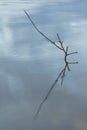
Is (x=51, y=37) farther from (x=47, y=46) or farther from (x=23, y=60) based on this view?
(x=23, y=60)

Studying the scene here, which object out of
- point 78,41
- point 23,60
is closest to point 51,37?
point 78,41

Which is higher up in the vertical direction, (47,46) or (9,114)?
(47,46)

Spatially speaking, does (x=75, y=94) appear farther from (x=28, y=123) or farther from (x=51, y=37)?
(x=51, y=37)

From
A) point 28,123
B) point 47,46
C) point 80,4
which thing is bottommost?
point 28,123

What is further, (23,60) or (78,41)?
(78,41)

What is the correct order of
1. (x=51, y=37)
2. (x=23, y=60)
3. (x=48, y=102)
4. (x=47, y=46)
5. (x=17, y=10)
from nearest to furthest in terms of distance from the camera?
(x=48, y=102) → (x=23, y=60) → (x=47, y=46) → (x=51, y=37) → (x=17, y=10)

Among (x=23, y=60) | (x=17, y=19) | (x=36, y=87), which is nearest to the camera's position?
(x=36, y=87)
